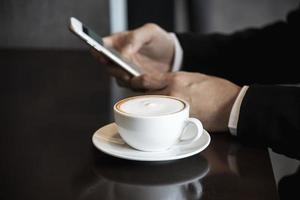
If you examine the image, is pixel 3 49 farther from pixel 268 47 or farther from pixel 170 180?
pixel 170 180

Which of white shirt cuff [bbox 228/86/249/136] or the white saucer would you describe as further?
white shirt cuff [bbox 228/86/249/136]

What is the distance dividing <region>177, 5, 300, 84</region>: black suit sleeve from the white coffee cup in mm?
498

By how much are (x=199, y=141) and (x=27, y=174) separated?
8.1 inches

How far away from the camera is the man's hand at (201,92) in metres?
0.69

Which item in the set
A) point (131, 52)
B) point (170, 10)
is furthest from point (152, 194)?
point (170, 10)

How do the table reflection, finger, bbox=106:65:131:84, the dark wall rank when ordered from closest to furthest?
the table reflection
finger, bbox=106:65:131:84
the dark wall

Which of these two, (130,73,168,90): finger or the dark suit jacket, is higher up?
(130,73,168,90): finger

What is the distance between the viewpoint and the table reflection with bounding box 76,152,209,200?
519 mm

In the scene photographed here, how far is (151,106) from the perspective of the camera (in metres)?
0.58

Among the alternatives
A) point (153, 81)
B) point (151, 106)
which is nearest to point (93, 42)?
point (153, 81)

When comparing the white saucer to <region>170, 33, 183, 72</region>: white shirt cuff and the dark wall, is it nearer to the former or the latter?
<region>170, 33, 183, 72</region>: white shirt cuff

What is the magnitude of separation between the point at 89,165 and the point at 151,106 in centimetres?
10

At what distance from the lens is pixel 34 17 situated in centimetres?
127

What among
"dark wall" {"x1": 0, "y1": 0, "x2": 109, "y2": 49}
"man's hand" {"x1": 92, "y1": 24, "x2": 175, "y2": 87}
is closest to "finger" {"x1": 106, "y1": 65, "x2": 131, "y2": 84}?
"man's hand" {"x1": 92, "y1": 24, "x2": 175, "y2": 87}
